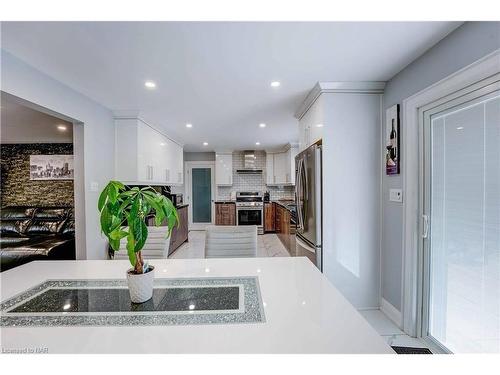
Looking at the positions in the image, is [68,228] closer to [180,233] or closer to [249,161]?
[180,233]

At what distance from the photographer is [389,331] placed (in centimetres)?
213

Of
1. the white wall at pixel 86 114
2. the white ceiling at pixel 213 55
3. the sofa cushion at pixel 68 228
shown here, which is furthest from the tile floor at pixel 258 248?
the white ceiling at pixel 213 55

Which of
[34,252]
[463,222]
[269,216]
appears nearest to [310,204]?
[463,222]

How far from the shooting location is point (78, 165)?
270 centimetres

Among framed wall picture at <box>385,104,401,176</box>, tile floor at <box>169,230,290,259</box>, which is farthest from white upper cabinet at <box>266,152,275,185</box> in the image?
framed wall picture at <box>385,104,401,176</box>

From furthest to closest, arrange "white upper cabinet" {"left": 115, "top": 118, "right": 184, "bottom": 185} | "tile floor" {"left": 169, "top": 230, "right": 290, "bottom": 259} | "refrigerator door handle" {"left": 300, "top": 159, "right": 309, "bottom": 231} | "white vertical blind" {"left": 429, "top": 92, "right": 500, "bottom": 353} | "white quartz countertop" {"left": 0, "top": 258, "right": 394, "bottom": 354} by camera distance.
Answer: "tile floor" {"left": 169, "top": 230, "right": 290, "bottom": 259}, "white upper cabinet" {"left": 115, "top": 118, "right": 184, "bottom": 185}, "refrigerator door handle" {"left": 300, "top": 159, "right": 309, "bottom": 231}, "white vertical blind" {"left": 429, "top": 92, "right": 500, "bottom": 353}, "white quartz countertop" {"left": 0, "top": 258, "right": 394, "bottom": 354}

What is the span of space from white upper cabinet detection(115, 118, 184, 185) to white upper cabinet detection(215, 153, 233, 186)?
8.16 feet

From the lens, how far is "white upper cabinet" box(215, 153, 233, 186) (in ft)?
21.8

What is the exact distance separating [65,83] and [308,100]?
2.61 metres

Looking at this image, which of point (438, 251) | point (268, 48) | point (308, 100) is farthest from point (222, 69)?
point (438, 251)

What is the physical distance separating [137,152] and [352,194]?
9.53ft

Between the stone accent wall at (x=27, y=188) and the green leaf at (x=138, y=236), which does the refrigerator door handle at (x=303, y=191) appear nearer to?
the green leaf at (x=138, y=236)

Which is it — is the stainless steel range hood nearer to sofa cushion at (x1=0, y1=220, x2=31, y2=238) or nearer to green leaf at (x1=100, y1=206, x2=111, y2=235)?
sofa cushion at (x1=0, y1=220, x2=31, y2=238)

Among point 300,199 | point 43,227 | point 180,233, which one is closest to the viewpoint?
point 300,199
